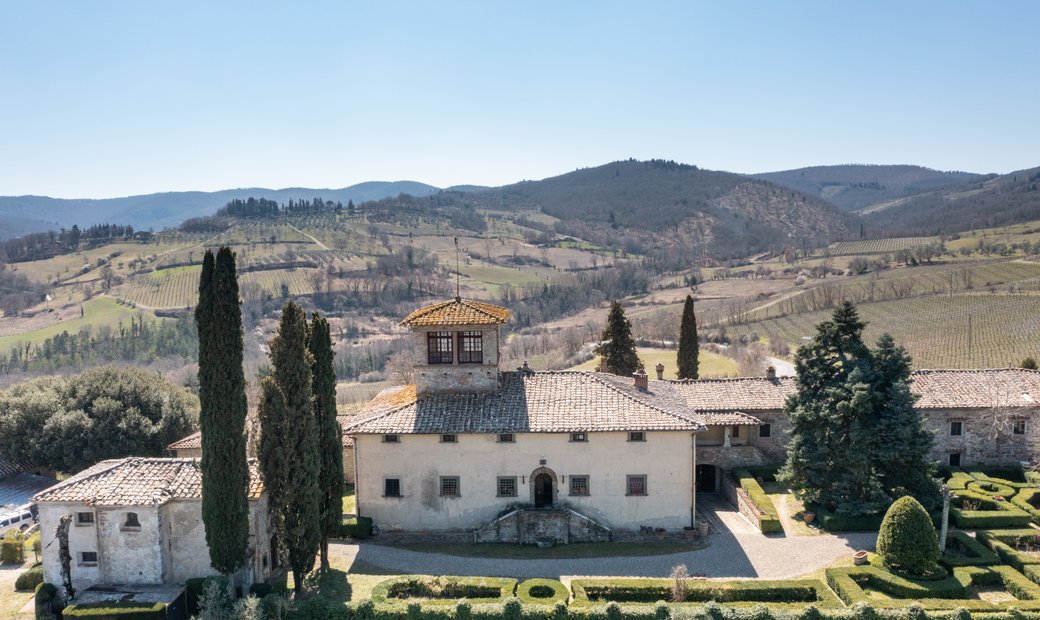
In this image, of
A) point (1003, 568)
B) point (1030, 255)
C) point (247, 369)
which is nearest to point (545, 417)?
point (1003, 568)

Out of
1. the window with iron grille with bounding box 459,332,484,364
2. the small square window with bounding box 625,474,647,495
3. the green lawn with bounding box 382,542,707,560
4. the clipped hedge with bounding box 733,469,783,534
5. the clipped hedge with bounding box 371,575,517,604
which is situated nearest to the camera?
the clipped hedge with bounding box 371,575,517,604

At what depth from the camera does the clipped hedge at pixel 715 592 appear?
2381 cm

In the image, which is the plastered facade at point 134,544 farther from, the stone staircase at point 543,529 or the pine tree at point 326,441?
the stone staircase at point 543,529

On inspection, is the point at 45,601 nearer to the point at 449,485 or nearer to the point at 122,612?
the point at 122,612

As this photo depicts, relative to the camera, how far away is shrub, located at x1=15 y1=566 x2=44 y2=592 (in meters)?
26.7

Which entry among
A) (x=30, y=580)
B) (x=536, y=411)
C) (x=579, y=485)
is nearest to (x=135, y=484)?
(x=30, y=580)

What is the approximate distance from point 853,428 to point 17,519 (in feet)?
136

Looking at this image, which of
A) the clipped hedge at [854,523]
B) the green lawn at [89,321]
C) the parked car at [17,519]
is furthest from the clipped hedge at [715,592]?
the green lawn at [89,321]

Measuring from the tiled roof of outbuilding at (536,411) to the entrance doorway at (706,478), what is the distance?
567 centimetres

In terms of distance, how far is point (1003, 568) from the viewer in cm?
2567

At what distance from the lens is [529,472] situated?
31.0m

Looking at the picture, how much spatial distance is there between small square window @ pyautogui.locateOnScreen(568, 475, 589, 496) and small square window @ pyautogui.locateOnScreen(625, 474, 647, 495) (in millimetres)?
1880

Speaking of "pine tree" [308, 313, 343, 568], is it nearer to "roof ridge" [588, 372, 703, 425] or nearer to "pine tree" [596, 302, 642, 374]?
"roof ridge" [588, 372, 703, 425]

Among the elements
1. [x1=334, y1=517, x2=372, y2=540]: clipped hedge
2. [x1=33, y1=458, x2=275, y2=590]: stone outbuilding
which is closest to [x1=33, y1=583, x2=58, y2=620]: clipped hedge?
[x1=33, y1=458, x2=275, y2=590]: stone outbuilding
